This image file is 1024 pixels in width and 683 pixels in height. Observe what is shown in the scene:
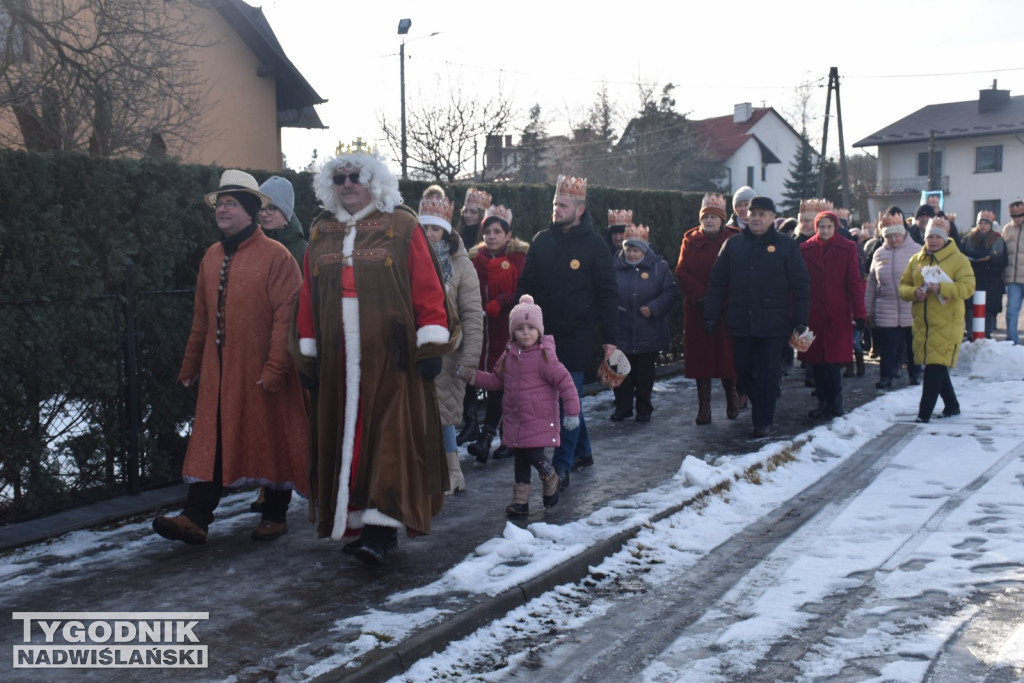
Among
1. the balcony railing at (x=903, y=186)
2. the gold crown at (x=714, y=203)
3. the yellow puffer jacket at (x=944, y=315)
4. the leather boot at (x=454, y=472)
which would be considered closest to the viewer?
the leather boot at (x=454, y=472)

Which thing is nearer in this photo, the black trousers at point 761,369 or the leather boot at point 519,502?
the leather boot at point 519,502

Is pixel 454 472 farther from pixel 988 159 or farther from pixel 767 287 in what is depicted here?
pixel 988 159

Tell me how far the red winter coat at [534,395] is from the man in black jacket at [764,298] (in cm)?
312

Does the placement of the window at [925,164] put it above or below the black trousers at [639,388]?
above

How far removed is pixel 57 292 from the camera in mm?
6449

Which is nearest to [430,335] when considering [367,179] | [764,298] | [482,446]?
[367,179]

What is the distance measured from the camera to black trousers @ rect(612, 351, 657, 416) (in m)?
10.2

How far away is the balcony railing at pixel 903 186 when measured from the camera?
64.0 m

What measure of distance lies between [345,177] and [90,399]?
2.49 m

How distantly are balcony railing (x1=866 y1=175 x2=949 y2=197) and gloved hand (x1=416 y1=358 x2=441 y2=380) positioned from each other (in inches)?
2508

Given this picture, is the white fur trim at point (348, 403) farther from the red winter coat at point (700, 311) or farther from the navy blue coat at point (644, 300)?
the red winter coat at point (700, 311)

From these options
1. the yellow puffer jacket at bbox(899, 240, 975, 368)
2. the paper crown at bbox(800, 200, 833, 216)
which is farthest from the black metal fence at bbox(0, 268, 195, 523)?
the paper crown at bbox(800, 200, 833, 216)

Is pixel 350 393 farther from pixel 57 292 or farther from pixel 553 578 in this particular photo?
pixel 57 292

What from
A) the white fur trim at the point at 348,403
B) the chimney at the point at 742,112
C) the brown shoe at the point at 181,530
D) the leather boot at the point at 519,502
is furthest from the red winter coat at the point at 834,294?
the chimney at the point at 742,112
